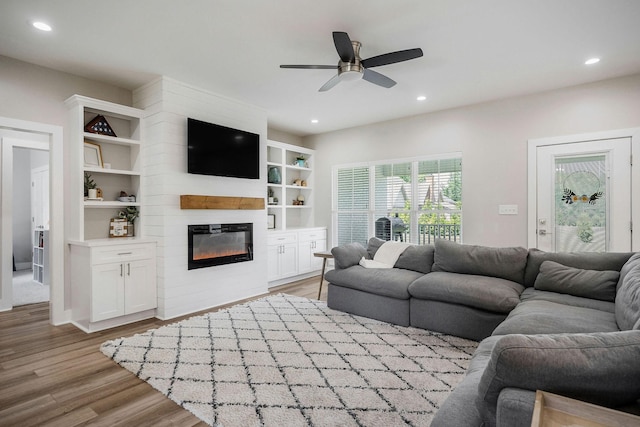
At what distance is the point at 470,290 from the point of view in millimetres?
3021

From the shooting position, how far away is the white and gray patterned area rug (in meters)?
1.98

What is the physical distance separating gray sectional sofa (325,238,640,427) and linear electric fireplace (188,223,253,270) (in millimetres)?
1334

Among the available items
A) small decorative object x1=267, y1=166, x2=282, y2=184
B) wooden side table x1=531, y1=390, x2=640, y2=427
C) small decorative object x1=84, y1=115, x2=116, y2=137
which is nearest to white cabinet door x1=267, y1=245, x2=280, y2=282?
small decorative object x1=267, y1=166, x2=282, y2=184

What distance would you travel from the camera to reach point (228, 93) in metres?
4.27

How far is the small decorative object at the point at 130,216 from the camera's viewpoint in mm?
3971

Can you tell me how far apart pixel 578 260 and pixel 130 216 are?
4.66m

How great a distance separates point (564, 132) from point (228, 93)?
4143 mm

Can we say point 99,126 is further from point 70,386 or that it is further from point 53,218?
point 70,386

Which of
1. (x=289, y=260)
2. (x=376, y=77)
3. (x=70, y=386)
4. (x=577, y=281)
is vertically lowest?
(x=70, y=386)

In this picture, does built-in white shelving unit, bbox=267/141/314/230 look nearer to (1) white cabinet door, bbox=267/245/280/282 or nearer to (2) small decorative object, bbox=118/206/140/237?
(1) white cabinet door, bbox=267/245/280/282

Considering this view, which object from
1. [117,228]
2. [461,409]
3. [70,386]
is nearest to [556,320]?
[461,409]

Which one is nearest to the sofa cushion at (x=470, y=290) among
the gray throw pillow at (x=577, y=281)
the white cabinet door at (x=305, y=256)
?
the gray throw pillow at (x=577, y=281)

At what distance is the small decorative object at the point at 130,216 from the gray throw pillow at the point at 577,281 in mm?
4302

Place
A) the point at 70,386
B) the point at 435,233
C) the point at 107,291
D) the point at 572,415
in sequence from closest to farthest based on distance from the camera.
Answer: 1. the point at 572,415
2. the point at 70,386
3. the point at 107,291
4. the point at 435,233
